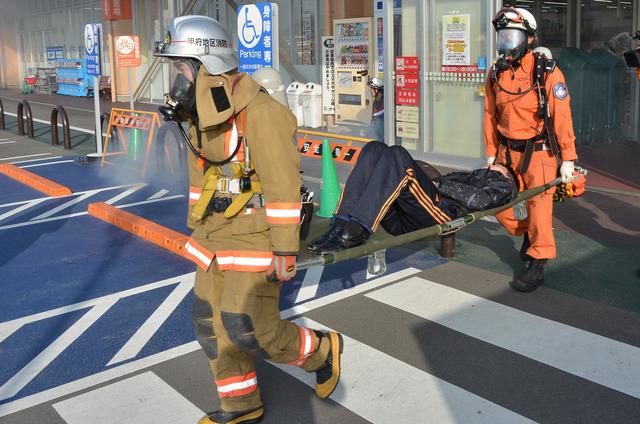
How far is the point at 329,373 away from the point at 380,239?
121cm

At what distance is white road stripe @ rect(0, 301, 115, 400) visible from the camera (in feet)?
13.7

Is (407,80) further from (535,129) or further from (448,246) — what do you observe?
(535,129)

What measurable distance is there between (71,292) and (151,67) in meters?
20.8

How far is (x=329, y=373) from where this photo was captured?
12.8 feet

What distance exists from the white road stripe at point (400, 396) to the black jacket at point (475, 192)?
1.40 m

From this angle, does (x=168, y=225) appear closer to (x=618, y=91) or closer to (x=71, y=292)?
(x=71, y=292)

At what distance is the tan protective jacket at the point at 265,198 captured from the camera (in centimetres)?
334

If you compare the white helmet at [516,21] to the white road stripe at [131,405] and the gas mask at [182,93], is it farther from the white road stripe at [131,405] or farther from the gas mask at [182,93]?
the white road stripe at [131,405]

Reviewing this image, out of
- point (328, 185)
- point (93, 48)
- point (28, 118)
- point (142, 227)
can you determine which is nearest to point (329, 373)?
point (328, 185)

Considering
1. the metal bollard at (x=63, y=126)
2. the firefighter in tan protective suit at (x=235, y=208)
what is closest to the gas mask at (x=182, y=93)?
the firefighter in tan protective suit at (x=235, y=208)

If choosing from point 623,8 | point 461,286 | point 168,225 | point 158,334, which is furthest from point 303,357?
point 623,8

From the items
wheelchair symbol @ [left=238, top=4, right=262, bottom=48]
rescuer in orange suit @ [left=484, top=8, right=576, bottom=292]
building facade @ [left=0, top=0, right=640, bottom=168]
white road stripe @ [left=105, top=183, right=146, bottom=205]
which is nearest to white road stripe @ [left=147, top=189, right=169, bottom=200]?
white road stripe @ [left=105, top=183, right=146, bottom=205]

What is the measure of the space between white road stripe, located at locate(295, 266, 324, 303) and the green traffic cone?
4.16ft

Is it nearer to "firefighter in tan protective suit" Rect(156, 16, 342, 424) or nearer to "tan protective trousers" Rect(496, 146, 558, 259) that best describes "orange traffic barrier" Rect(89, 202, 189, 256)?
"tan protective trousers" Rect(496, 146, 558, 259)
